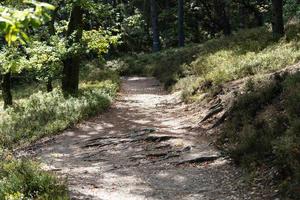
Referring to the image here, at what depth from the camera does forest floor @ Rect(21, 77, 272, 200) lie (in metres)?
8.41

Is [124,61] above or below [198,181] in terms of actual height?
above

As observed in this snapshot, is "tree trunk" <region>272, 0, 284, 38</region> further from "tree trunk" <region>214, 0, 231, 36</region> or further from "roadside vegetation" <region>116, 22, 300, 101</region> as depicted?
"tree trunk" <region>214, 0, 231, 36</region>

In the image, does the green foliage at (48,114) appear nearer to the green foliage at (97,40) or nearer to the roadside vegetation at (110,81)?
the roadside vegetation at (110,81)

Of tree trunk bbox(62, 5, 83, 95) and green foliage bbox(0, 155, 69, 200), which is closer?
green foliage bbox(0, 155, 69, 200)

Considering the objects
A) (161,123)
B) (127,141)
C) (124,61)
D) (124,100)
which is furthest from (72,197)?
(124,61)

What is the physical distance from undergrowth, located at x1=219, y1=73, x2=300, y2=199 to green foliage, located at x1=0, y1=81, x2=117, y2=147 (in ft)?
21.3

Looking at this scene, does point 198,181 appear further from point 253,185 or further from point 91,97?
point 91,97

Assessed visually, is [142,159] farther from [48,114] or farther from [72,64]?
[72,64]

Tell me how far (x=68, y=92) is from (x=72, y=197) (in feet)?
42.0

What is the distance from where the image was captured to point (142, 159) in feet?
35.7

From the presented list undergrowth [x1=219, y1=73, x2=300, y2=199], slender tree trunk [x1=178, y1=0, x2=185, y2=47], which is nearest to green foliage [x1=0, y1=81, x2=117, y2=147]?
undergrowth [x1=219, y1=73, x2=300, y2=199]

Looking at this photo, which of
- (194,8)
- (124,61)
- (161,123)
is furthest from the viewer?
(194,8)

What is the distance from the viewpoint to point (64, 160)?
38.2 ft

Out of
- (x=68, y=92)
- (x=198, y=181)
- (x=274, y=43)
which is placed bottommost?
(x=198, y=181)
